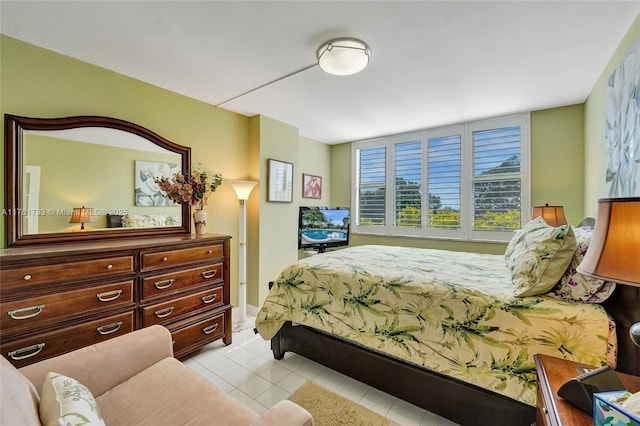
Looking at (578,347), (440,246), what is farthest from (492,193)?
(578,347)

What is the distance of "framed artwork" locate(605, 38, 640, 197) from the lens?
165cm

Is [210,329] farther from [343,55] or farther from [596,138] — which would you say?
[596,138]

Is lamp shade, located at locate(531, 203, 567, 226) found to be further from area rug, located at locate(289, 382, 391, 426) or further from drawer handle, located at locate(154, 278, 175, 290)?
drawer handle, located at locate(154, 278, 175, 290)

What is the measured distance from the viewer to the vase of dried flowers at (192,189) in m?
2.59

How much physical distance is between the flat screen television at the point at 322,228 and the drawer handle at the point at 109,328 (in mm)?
2280

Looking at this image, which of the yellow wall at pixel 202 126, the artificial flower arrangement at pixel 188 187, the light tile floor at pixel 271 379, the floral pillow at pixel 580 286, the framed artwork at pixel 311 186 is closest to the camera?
the floral pillow at pixel 580 286

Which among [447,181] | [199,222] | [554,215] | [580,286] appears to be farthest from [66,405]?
[447,181]

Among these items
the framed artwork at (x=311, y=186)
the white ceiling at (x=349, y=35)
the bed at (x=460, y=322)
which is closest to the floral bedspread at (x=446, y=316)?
the bed at (x=460, y=322)

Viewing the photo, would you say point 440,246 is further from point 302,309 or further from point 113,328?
point 113,328

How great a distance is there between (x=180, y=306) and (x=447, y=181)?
3585mm

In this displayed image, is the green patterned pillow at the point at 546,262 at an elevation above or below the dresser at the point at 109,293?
above

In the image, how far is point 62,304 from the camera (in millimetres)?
1707

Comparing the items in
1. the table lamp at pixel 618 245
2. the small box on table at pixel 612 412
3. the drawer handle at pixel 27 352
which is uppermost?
the table lamp at pixel 618 245

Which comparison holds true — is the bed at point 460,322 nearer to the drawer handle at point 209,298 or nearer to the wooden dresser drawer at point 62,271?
the drawer handle at point 209,298
